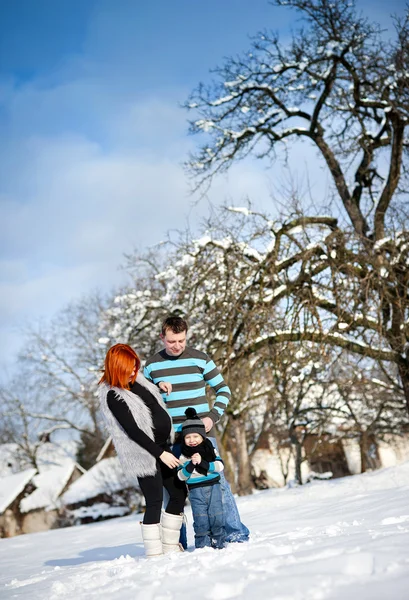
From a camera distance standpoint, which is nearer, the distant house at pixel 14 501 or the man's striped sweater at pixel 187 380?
the man's striped sweater at pixel 187 380

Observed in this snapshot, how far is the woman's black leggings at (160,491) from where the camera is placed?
3924 millimetres

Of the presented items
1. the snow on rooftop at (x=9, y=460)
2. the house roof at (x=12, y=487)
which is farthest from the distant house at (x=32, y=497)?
the snow on rooftop at (x=9, y=460)

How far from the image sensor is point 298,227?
331 inches

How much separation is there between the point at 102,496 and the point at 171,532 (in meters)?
28.4

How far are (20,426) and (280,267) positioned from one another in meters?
32.7

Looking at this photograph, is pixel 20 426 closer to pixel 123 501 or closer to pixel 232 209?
pixel 123 501

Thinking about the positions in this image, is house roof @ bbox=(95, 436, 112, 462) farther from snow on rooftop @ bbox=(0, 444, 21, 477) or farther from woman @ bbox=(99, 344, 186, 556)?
woman @ bbox=(99, 344, 186, 556)

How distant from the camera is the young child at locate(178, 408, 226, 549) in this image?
3.92 metres

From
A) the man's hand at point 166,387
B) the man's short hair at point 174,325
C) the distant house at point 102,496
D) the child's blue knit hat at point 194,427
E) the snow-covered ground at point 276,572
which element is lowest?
the distant house at point 102,496

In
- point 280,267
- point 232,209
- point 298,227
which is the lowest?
point 280,267

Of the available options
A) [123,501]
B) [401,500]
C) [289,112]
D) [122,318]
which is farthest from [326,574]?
[123,501]

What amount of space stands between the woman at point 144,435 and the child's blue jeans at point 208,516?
0.60 feet

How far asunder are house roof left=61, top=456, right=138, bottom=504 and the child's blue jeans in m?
23.0

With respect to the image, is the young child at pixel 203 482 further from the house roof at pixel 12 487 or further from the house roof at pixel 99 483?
the house roof at pixel 12 487
